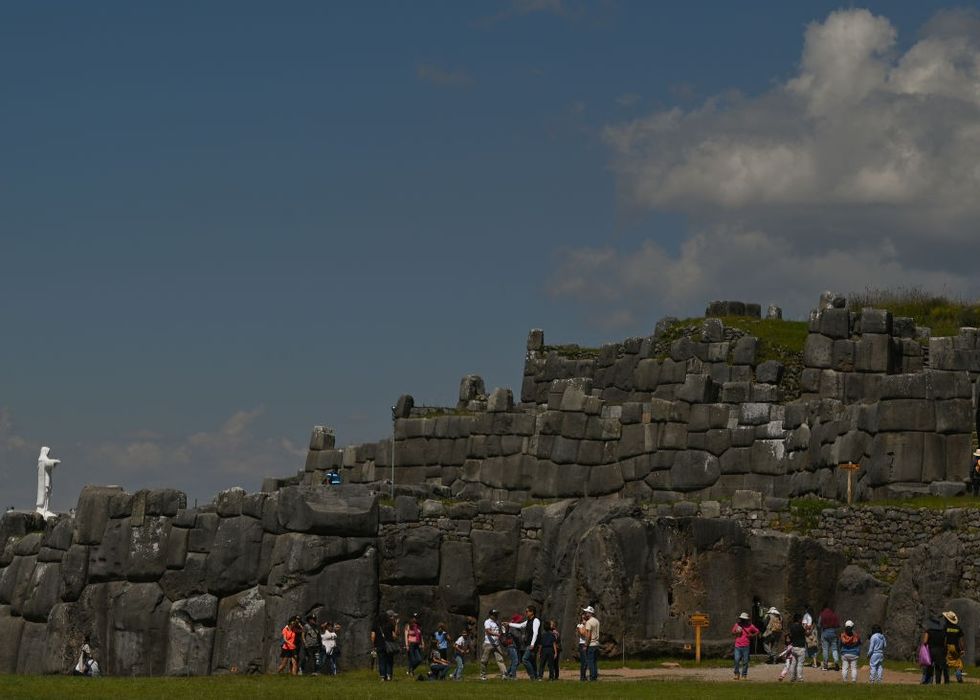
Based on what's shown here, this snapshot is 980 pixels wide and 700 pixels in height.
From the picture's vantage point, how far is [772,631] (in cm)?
4291

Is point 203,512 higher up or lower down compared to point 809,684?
higher up

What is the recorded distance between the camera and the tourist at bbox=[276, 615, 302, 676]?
43656mm

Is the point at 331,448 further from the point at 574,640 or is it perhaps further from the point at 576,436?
the point at 574,640

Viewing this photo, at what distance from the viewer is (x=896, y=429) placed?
4669 cm

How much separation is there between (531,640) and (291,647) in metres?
5.99

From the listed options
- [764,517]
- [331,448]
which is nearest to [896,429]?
[764,517]

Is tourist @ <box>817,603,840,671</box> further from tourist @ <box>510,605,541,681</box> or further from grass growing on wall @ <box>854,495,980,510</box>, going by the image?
tourist @ <box>510,605,541,681</box>

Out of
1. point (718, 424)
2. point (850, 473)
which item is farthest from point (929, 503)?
point (718, 424)

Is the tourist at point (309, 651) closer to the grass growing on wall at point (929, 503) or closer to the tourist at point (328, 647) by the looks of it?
the tourist at point (328, 647)

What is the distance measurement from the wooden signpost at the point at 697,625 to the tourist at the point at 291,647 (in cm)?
839

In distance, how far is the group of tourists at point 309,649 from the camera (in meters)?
43.7

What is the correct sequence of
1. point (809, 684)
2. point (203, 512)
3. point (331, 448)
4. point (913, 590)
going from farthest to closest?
point (331, 448), point (203, 512), point (913, 590), point (809, 684)

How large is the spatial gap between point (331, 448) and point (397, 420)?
3.55 meters

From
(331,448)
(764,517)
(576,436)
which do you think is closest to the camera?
(764,517)
